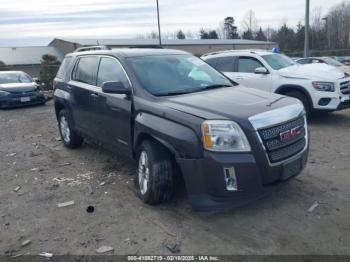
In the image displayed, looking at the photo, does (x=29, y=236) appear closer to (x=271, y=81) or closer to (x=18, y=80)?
(x=271, y=81)

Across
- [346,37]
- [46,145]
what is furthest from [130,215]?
[346,37]

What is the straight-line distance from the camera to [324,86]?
322 inches

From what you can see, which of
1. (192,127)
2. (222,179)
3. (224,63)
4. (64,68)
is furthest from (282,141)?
(224,63)

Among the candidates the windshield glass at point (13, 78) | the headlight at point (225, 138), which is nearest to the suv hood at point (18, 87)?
the windshield glass at point (13, 78)

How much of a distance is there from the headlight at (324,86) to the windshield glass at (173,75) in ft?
11.9

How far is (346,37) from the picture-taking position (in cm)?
7588

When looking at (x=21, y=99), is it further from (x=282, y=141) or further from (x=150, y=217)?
(x=282, y=141)

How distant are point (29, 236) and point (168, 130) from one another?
1.82 meters

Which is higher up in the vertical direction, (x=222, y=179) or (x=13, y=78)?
(x=13, y=78)

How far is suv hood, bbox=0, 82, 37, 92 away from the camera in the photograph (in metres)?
13.6

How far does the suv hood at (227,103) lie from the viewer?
149 inches

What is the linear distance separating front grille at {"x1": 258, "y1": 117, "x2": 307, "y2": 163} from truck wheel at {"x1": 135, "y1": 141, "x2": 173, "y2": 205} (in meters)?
1.10

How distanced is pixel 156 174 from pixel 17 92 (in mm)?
11077

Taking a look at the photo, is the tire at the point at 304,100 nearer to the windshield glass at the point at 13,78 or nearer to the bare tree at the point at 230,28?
the windshield glass at the point at 13,78
